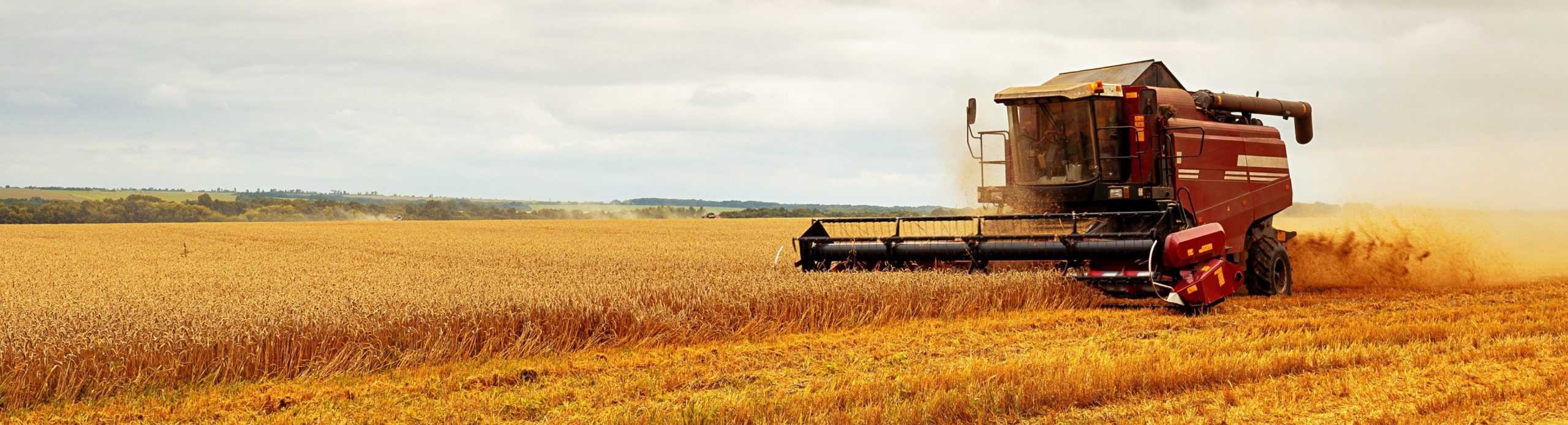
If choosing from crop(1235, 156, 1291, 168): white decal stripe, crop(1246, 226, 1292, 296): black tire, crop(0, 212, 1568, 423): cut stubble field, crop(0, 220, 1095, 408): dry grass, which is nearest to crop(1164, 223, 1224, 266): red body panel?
crop(0, 212, 1568, 423): cut stubble field

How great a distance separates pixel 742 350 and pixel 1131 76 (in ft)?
20.1

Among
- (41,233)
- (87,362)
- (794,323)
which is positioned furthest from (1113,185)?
(41,233)

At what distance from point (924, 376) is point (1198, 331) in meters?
3.02

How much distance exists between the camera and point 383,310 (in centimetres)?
721

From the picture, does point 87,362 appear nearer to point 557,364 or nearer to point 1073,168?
point 557,364

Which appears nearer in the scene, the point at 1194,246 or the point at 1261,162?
the point at 1194,246

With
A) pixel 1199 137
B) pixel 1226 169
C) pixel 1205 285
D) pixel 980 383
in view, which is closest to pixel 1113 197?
pixel 1199 137

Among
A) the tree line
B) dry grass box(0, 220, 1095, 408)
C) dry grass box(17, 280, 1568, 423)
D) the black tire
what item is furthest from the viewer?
the tree line

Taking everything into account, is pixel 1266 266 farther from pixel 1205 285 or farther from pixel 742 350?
pixel 742 350

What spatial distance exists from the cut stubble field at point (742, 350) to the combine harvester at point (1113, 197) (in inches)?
16.9

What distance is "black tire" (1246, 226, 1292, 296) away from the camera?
11711 mm

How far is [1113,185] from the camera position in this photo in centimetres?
1109

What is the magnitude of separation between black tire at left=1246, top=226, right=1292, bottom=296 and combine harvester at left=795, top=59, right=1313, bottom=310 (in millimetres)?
13

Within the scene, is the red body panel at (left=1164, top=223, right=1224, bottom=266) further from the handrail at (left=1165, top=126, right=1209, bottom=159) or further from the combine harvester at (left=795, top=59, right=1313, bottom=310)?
the handrail at (left=1165, top=126, right=1209, bottom=159)
